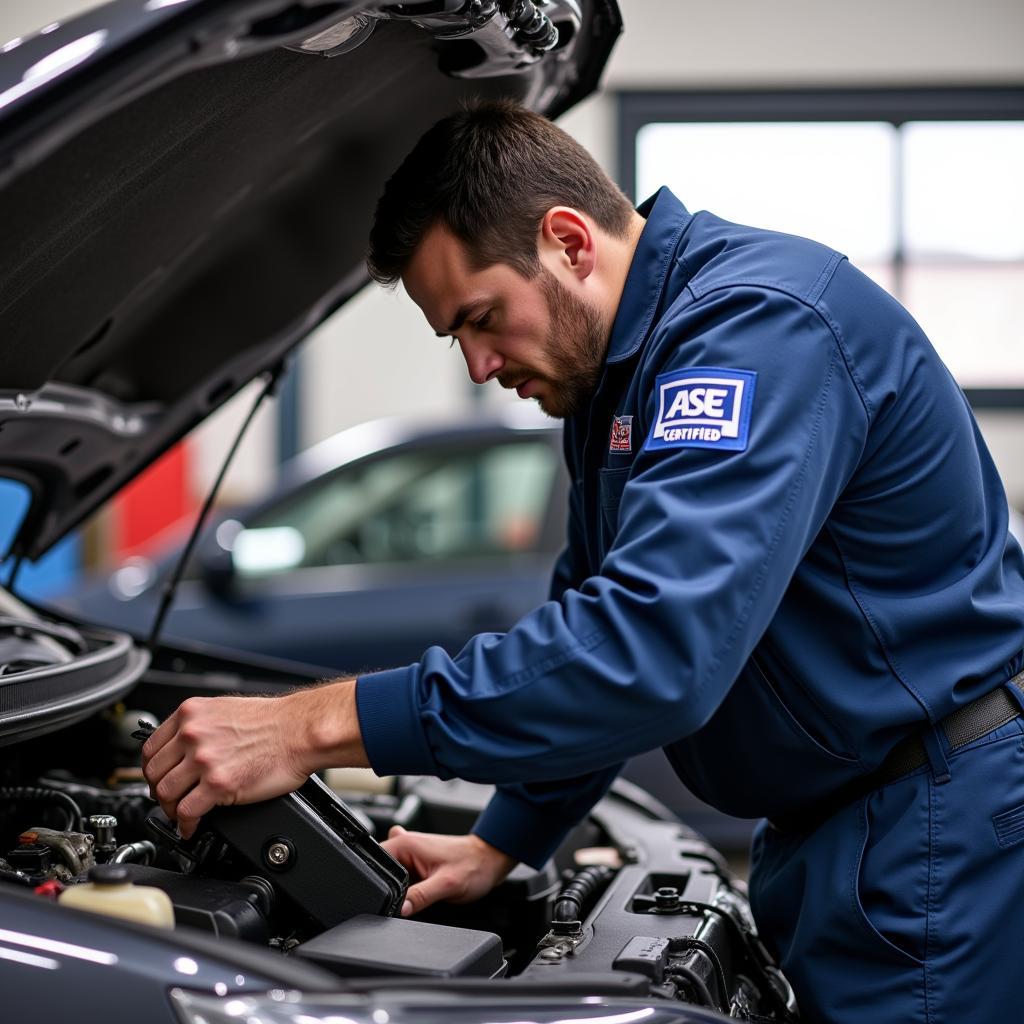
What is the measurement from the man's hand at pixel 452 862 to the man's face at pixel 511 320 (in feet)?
2.13

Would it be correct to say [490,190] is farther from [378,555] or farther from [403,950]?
[378,555]

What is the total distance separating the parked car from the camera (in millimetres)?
1144

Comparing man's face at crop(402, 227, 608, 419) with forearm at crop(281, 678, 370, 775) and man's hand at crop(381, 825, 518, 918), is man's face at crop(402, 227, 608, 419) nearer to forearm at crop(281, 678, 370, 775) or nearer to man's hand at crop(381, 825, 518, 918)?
forearm at crop(281, 678, 370, 775)

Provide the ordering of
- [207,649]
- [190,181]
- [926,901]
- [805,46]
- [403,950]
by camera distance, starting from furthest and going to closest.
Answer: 1. [805,46]
2. [207,649]
3. [190,181]
4. [926,901]
5. [403,950]

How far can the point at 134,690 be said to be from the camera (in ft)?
7.70

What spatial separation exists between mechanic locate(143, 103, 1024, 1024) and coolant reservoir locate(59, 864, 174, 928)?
17 cm

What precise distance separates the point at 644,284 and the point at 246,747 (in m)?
0.72

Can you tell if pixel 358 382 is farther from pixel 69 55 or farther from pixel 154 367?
pixel 69 55

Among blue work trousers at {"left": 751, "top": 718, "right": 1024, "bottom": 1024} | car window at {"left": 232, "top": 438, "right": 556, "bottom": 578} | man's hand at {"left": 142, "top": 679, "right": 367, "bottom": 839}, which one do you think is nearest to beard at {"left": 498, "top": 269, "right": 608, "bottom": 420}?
Answer: man's hand at {"left": 142, "top": 679, "right": 367, "bottom": 839}

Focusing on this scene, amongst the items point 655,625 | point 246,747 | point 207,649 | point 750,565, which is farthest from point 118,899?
point 207,649

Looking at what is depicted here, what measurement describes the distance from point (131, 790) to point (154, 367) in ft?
2.51

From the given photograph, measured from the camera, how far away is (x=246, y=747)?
1395 millimetres

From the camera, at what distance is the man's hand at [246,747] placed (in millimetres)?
1373

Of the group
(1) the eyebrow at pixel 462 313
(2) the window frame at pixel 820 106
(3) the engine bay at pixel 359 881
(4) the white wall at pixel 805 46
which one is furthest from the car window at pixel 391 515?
(4) the white wall at pixel 805 46
